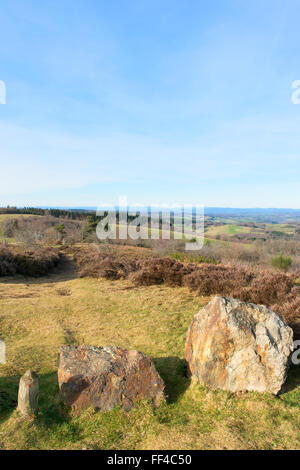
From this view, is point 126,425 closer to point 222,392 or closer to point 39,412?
point 39,412

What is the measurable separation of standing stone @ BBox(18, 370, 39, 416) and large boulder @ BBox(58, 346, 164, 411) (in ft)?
1.57

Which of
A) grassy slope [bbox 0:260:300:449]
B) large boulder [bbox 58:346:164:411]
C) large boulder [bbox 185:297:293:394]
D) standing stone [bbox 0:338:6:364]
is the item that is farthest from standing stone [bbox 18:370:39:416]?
large boulder [bbox 185:297:293:394]

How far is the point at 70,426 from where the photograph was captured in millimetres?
4008

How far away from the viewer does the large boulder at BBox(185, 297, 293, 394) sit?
4.67m

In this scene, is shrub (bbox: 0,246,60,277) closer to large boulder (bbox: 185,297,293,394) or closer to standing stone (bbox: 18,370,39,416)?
standing stone (bbox: 18,370,39,416)

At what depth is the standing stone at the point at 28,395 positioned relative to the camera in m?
3.99

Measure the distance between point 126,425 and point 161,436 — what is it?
553 mm

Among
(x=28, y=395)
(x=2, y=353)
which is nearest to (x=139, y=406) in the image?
(x=28, y=395)

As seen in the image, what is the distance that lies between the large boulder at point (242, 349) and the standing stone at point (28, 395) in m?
2.69

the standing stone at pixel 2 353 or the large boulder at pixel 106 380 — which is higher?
the large boulder at pixel 106 380

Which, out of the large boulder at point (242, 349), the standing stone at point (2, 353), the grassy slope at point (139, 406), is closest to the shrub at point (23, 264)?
the grassy slope at point (139, 406)

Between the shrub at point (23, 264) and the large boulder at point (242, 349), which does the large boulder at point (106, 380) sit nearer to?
the large boulder at point (242, 349)

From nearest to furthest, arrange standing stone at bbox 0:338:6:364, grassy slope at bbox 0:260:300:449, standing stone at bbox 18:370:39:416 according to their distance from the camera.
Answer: grassy slope at bbox 0:260:300:449
standing stone at bbox 18:370:39:416
standing stone at bbox 0:338:6:364

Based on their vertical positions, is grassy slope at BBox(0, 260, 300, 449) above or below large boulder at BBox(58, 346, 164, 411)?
below
